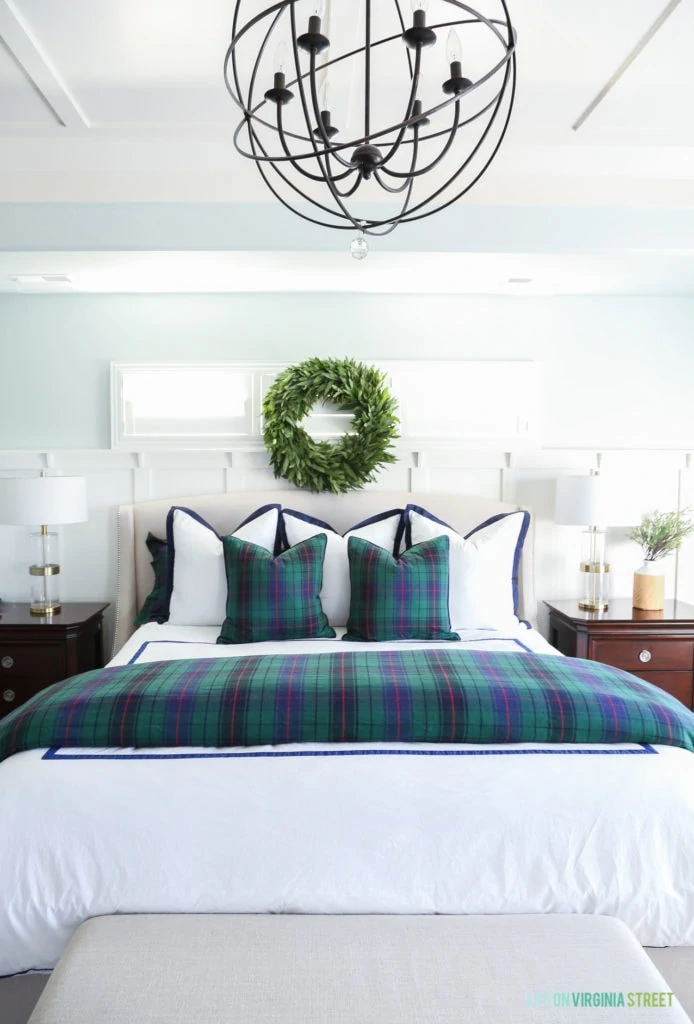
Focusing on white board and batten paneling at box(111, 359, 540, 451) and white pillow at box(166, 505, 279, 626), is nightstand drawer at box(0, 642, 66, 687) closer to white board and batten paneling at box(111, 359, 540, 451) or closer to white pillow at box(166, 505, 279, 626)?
white pillow at box(166, 505, 279, 626)

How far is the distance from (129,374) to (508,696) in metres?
2.60

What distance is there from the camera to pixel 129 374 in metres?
3.56

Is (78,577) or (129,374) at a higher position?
(129,374)

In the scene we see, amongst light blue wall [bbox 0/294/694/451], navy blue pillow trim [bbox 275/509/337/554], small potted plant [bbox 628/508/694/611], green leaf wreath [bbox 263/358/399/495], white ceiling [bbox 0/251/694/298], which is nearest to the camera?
white ceiling [bbox 0/251/694/298]

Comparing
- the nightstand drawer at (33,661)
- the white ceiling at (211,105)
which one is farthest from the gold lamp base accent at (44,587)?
the white ceiling at (211,105)

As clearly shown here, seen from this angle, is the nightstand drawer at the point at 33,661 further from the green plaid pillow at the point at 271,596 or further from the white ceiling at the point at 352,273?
the white ceiling at the point at 352,273

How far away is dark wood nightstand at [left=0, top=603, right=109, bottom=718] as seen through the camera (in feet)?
10.3

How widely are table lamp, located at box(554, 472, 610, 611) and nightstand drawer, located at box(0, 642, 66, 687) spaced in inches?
95.4

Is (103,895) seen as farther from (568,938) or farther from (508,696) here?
(508,696)

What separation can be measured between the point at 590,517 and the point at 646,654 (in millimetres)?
668

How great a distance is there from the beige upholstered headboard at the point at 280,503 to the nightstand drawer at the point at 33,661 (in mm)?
390

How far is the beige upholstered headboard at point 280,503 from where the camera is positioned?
3.47m

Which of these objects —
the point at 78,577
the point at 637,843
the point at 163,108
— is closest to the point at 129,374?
the point at 78,577

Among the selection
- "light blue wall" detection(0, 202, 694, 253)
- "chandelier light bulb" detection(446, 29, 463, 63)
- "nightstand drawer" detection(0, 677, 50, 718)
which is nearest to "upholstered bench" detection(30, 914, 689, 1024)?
"chandelier light bulb" detection(446, 29, 463, 63)
